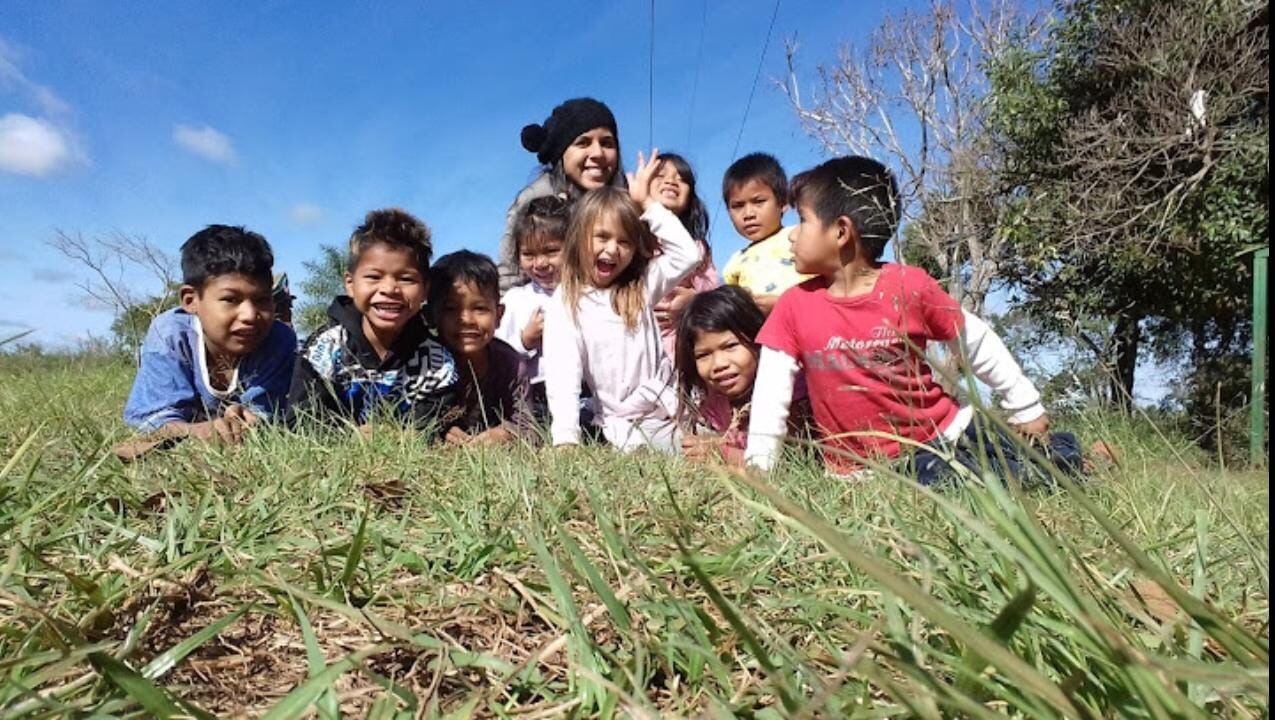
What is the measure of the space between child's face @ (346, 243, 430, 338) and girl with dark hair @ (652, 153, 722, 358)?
1311mm

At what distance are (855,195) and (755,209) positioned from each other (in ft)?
4.85

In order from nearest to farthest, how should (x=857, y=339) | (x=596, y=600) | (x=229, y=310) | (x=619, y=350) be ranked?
(x=596, y=600)
(x=857, y=339)
(x=229, y=310)
(x=619, y=350)

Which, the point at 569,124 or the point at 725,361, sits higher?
the point at 569,124

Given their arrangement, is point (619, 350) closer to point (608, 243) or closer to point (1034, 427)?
point (608, 243)

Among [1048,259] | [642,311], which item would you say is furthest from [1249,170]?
[642,311]

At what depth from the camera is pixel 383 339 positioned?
3557mm

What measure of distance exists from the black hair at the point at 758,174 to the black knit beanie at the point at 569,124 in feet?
2.49

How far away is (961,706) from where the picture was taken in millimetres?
Answer: 512

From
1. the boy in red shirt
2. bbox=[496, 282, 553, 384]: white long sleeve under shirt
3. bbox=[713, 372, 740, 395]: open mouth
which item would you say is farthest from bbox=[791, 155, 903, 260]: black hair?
bbox=[496, 282, 553, 384]: white long sleeve under shirt

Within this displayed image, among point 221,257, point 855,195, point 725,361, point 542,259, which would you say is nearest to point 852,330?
point 855,195

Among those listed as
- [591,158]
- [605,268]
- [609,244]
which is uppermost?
[591,158]

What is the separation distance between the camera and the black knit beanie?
4430mm

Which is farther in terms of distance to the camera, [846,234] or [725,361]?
[725,361]

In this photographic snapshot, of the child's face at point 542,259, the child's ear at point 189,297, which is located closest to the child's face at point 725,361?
the child's face at point 542,259
